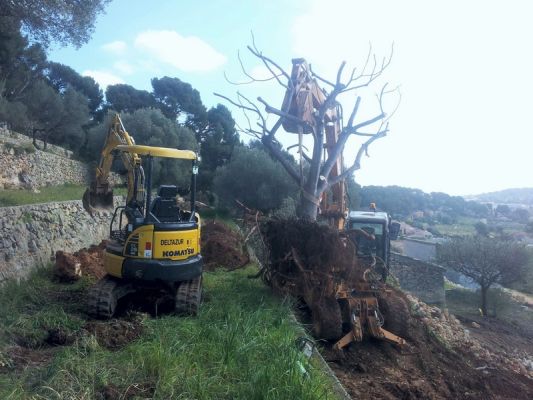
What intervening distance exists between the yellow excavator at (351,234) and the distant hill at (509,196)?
355 feet

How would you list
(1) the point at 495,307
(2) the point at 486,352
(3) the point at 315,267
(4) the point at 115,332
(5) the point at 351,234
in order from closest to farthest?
(4) the point at 115,332 < (3) the point at 315,267 < (5) the point at 351,234 < (2) the point at 486,352 < (1) the point at 495,307

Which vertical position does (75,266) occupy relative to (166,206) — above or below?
below

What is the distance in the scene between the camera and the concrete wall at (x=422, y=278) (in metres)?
23.4

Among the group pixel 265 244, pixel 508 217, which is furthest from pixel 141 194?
pixel 508 217

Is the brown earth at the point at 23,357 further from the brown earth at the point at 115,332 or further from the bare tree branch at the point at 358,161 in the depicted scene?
the bare tree branch at the point at 358,161

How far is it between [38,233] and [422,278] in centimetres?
1782

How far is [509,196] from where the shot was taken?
408 ft

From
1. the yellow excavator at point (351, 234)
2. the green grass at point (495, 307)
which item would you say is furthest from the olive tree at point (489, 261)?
the yellow excavator at point (351, 234)

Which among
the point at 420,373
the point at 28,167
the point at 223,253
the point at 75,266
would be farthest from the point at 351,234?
the point at 28,167

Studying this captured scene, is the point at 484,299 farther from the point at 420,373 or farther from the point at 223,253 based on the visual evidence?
the point at 420,373

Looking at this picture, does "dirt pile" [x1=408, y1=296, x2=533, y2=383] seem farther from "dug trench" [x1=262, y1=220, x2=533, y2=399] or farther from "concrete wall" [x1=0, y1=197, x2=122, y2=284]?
"concrete wall" [x1=0, y1=197, x2=122, y2=284]

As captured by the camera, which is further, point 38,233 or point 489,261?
point 489,261

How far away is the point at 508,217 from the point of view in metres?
80.9

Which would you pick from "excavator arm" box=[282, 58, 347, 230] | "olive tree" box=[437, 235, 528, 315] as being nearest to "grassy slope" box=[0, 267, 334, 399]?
"excavator arm" box=[282, 58, 347, 230]
